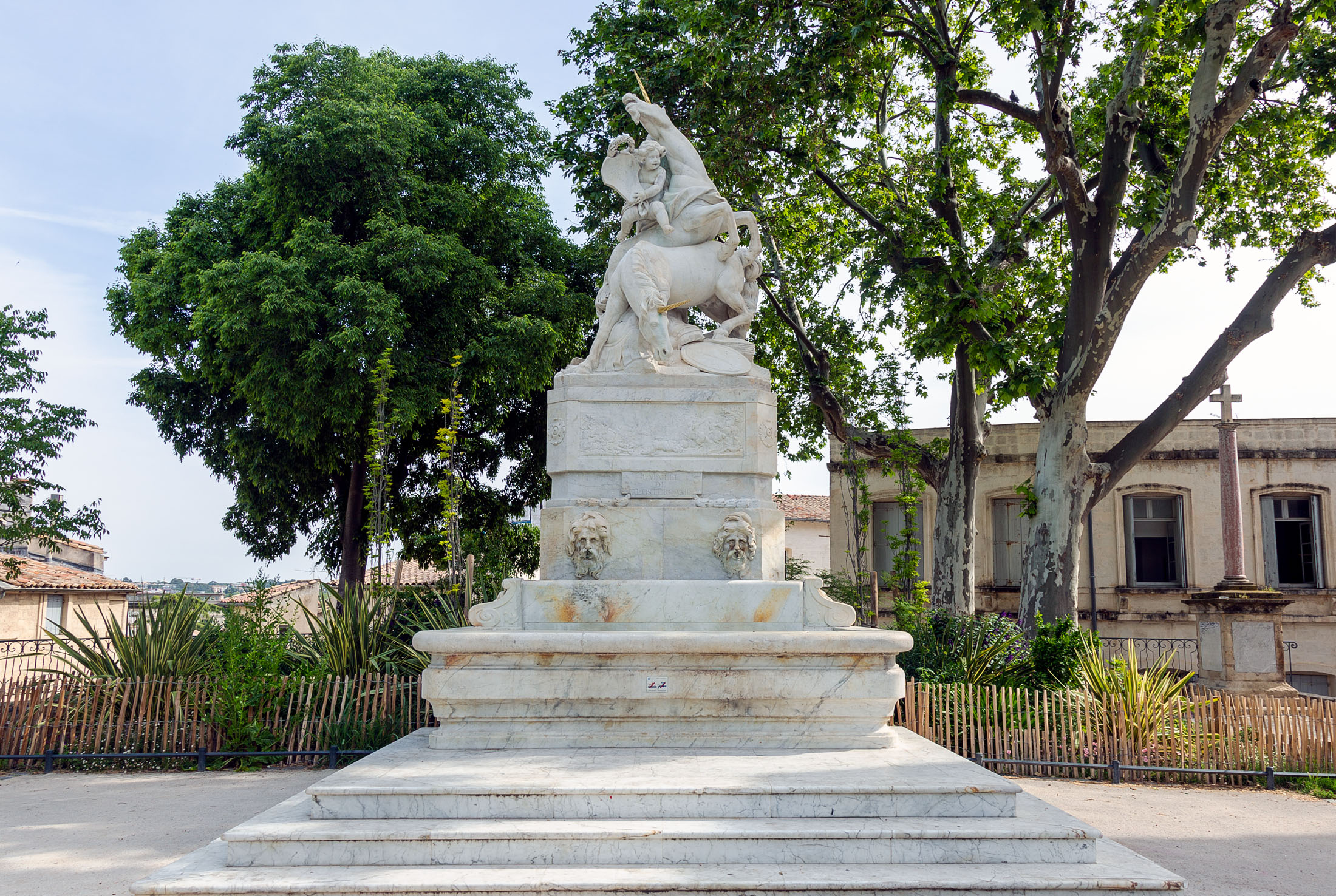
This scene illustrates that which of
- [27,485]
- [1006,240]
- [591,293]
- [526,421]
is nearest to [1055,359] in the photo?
[1006,240]

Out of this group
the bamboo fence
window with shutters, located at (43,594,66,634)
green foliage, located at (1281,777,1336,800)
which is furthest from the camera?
window with shutters, located at (43,594,66,634)

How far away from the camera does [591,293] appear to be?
2092cm

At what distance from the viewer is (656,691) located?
6.36 m

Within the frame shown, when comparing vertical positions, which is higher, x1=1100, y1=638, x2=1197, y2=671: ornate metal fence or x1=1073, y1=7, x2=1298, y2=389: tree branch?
x1=1073, y1=7, x2=1298, y2=389: tree branch

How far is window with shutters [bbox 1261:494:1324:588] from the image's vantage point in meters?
21.7

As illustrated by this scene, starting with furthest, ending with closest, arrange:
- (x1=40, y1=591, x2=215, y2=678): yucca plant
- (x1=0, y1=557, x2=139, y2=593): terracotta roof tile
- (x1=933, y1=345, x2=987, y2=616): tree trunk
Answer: (x1=0, y1=557, x2=139, y2=593): terracotta roof tile < (x1=933, y1=345, x2=987, y2=616): tree trunk < (x1=40, y1=591, x2=215, y2=678): yucca plant

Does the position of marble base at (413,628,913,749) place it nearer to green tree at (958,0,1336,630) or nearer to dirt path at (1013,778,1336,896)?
dirt path at (1013,778,1336,896)

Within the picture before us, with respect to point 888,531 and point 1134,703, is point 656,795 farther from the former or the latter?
point 888,531

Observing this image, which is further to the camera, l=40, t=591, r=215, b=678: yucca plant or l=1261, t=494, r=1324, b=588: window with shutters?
l=1261, t=494, r=1324, b=588: window with shutters

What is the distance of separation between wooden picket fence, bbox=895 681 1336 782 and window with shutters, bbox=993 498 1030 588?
13.5 metres

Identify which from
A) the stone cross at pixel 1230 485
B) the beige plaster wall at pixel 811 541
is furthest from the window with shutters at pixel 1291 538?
the beige plaster wall at pixel 811 541

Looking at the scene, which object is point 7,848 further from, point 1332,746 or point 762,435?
point 1332,746

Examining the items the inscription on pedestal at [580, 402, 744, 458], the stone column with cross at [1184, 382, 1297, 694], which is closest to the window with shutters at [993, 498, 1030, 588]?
the stone column with cross at [1184, 382, 1297, 694]

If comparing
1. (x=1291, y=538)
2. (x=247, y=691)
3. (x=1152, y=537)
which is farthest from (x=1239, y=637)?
(x=247, y=691)
